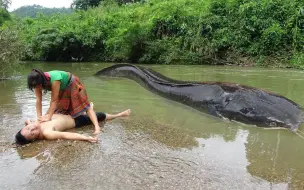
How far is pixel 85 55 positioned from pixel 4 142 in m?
13.7

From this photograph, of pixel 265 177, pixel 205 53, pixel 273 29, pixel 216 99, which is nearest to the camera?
pixel 265 177

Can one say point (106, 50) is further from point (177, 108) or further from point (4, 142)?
point (4, 142)

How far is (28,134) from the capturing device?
13.7 feet

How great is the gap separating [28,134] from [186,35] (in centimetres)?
1161

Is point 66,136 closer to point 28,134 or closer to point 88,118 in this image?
point 28,134

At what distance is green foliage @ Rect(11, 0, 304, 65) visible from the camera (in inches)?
522

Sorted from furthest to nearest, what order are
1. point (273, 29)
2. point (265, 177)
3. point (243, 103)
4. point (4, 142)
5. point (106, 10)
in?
point (106, 10) → point (273, 29) → point (243, 103) → point (4, 142) → point (265, 177)

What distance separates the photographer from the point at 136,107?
20.4ft

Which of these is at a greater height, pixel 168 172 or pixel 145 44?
pixel 145 44

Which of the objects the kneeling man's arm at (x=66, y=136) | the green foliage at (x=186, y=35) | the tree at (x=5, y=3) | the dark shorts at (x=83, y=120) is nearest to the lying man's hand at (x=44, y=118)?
the kneeling man's arm at (x=66, y=136)

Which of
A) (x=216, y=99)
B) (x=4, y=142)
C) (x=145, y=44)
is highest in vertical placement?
(x=145, y=44)

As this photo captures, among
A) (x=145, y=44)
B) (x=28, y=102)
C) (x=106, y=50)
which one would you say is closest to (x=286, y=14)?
(x=145, y=44)

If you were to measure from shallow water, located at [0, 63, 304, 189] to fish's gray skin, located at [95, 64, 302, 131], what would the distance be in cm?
17

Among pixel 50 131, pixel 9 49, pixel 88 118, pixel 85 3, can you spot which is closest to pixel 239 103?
pixel 88 118
